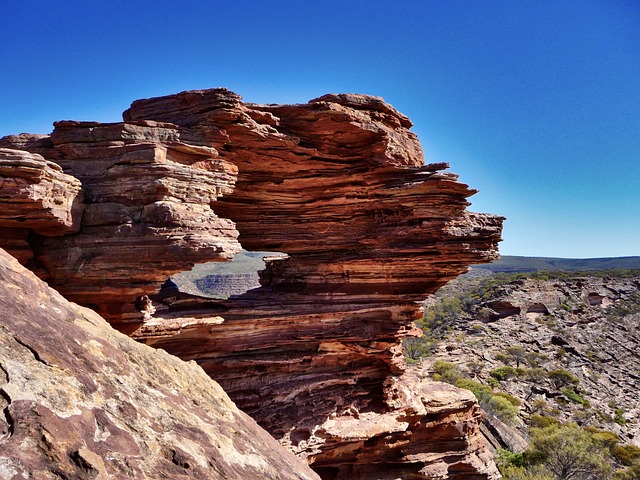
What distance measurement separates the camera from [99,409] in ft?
18.1

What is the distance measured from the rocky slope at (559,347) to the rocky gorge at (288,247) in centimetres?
2395

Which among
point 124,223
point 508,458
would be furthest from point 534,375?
point 124,223

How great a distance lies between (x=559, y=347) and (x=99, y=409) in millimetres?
56161

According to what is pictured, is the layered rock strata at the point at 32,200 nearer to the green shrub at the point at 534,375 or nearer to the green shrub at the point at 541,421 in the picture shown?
the green shrub at the point at 541,421

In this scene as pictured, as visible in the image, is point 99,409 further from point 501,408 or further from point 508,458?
point 501,408

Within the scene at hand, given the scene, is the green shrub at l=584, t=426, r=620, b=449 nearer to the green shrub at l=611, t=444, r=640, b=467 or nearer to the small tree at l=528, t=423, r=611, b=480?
the green shrub at l=611, t=444, r=640, b=467

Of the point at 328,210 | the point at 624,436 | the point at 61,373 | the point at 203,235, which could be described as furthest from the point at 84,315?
the point at 624,436

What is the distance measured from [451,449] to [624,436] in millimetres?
25549

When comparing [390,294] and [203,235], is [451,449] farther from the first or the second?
[203,235]

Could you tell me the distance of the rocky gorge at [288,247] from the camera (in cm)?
1320

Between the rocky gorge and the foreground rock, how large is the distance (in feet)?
17.9

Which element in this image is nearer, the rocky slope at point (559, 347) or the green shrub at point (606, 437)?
the green shrub at point (606, 437)

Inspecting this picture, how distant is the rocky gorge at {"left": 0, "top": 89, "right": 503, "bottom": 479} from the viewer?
1320 centimetres

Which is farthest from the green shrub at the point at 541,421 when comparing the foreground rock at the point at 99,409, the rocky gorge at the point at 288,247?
the foreground rock at the point at 99,409
